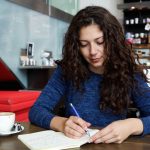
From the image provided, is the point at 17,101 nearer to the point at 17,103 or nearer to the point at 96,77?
the point at 17,103

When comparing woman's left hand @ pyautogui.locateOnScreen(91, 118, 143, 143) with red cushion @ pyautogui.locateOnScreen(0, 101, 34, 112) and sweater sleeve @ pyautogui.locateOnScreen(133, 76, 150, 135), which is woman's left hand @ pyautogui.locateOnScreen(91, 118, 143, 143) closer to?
sweater sleeve @ pyautogui.locateOnScreen(133, 76, 150, 135)

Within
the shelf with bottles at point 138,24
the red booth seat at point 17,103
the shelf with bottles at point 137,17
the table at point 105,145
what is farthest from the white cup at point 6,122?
the shelf with bottles at point 137,17

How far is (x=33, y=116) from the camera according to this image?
1.17 meters

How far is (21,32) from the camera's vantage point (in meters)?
3.28

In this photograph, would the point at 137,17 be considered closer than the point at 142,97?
No

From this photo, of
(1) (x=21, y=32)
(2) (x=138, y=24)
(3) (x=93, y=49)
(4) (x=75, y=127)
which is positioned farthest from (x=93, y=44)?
(2) (x=138, y=24)

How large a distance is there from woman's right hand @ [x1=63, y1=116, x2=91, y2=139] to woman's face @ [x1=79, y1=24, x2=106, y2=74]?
0.97 feet

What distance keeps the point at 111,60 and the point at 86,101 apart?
20 centimetres

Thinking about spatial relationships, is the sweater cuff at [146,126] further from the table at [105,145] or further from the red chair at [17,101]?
the red chair at [17,101]

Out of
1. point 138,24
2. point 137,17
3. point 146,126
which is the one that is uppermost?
point 137,17

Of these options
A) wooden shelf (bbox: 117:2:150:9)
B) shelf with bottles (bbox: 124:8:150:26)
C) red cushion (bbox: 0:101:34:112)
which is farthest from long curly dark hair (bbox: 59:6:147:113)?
shelf with bottles (bbox: 124:8:150:26)

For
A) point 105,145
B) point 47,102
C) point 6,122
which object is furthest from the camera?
point 47,102

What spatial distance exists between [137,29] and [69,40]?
5575 millimetres

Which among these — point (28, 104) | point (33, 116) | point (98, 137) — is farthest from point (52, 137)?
point (28, 104)
